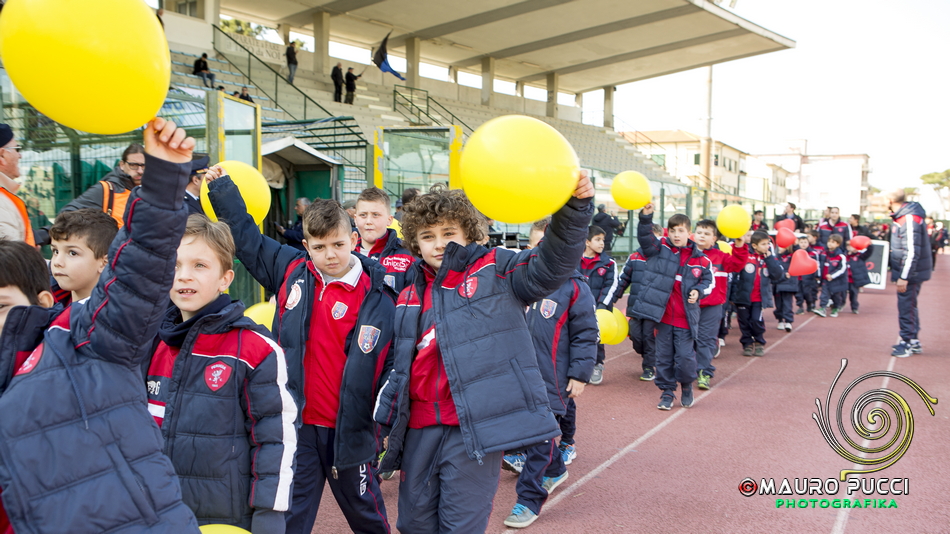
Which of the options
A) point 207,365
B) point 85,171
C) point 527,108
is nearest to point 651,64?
point 527,108

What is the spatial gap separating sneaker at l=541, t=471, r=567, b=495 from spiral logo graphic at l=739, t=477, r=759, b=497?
4.00 ft

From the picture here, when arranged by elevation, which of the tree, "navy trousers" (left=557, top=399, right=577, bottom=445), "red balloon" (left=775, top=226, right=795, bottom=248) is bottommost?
"navy trousers" (left=557, top=399, right=577, bottom=445)

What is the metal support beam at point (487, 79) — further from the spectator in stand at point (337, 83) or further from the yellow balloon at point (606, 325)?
the yellow balloon at point (606, 325)

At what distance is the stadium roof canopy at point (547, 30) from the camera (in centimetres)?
2442

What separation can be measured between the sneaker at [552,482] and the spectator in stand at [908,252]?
635 cm

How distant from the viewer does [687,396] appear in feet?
20.5

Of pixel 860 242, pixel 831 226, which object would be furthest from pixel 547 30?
pixel 860 242

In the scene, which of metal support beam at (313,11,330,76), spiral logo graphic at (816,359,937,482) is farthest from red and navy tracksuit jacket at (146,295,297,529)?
metal support beam at (313,11,330,76)

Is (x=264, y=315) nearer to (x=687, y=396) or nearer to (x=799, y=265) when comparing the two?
(x=687, y=396)

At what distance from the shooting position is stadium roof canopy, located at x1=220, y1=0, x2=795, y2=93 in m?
24.4

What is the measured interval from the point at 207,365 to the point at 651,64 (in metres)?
33.3

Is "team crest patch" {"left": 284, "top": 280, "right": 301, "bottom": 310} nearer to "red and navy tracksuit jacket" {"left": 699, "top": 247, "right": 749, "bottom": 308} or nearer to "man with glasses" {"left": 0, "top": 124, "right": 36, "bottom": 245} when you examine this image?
"man with glasses" {"left": 0, "top": 124, "right": 36, "bottom": 245}

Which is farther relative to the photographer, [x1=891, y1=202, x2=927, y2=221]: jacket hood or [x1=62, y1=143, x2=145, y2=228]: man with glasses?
[x1=891, y1=202, x2=927, y2=221]: jacket hood

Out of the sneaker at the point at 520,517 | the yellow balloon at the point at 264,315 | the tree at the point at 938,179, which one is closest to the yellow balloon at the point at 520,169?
the yellow balloon at the point at 264,315
